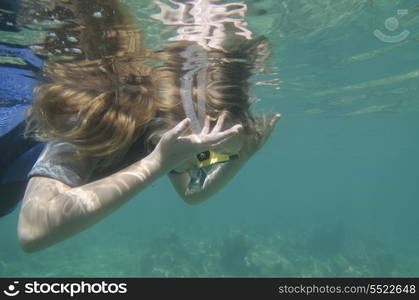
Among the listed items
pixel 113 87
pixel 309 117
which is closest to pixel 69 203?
pixel 113 87

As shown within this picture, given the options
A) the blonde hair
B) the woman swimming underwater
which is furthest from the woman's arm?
the blonde hair

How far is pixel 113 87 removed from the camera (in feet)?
17.8

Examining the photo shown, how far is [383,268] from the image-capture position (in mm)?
21375

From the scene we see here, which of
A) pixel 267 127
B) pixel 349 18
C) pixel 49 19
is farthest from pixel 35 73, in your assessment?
pixel 349 18

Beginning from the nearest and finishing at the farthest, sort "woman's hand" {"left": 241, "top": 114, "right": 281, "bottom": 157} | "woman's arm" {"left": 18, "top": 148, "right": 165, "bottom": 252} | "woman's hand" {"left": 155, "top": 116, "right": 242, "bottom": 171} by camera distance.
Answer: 1. "woman's arm" {"left": 18, "top": 148, "right": 165, "bottom": 252}
2. "woman's hand" {"left": 155, "top": 116, "right": 242, "bottom": 171}
3. "woman's hand" {"left": 241, "top": 114, "right": 281, "bottom": 157}

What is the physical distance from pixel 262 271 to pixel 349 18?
14610mm

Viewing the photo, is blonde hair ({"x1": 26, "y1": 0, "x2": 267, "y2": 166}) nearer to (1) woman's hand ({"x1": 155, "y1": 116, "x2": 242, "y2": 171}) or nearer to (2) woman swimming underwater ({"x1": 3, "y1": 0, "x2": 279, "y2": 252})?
(2) woman swimming underwater ({"x1": 3, "y1": 0, "x2": 279, "y2": 252})

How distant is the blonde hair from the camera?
3160 mm

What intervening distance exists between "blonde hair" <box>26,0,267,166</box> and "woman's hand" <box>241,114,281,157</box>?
8cm

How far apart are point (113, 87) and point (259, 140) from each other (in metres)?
2.94

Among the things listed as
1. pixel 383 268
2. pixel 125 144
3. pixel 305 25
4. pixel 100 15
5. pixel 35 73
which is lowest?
pixel 383 268

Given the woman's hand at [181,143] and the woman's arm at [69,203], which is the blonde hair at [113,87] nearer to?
the woman's arm at [69,203]

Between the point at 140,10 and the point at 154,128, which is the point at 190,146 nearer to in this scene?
the point at 154,128

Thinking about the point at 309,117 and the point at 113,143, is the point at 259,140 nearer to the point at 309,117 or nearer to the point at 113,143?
the point at 113,143
